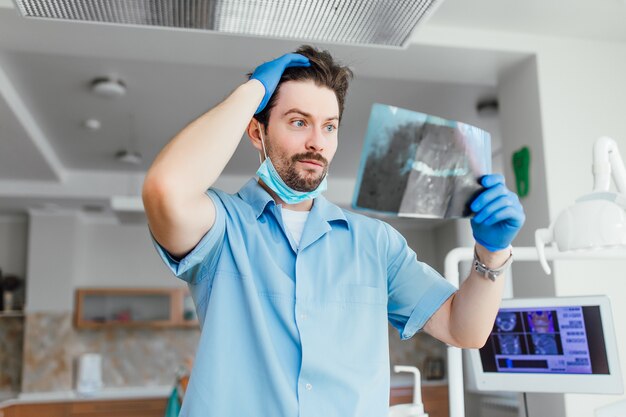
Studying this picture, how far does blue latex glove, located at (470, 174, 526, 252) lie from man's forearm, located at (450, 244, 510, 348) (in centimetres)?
4

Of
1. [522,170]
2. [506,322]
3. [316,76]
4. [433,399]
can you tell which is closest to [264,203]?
[316,76]

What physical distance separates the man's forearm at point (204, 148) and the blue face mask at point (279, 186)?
0.46 feet

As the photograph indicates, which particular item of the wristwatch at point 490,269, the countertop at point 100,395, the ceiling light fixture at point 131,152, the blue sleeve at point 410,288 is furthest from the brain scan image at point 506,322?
the countertop at point 100,395

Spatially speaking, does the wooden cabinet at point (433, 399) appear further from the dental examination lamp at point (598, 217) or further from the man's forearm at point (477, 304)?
the man's forearm at point (477, 304)

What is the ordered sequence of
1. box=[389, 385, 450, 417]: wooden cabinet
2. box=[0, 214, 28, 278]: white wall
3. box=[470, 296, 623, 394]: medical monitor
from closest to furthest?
box=[470, 296, 623, 394]: medical monitor < box=[389, 385, 450, 417]: wooden cabinet < box=[0, 214, 28, 278]: white wall

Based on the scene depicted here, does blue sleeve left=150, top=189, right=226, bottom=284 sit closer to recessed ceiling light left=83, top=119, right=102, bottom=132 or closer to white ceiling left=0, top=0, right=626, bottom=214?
white ceiling left=0, top=0, right=626, bottom=214

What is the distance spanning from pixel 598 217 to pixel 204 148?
982mm

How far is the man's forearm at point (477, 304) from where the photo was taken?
113cm

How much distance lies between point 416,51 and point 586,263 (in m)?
1.13

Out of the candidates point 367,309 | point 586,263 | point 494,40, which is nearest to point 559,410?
point 586,263

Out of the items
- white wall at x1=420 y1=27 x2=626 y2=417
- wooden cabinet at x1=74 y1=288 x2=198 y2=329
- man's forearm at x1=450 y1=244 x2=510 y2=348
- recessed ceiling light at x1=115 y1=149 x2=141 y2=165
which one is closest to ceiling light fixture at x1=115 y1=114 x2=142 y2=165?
recessed ceiling light at x1=115 y1=149 x2=141 y2=165

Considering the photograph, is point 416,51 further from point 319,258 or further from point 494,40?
point 319,258

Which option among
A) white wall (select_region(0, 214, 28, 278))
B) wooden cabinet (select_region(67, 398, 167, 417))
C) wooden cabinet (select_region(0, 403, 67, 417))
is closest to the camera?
wooden cabinet (select_region(0, 403, 67, 417))

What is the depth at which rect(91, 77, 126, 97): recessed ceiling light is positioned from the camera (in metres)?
3.54
